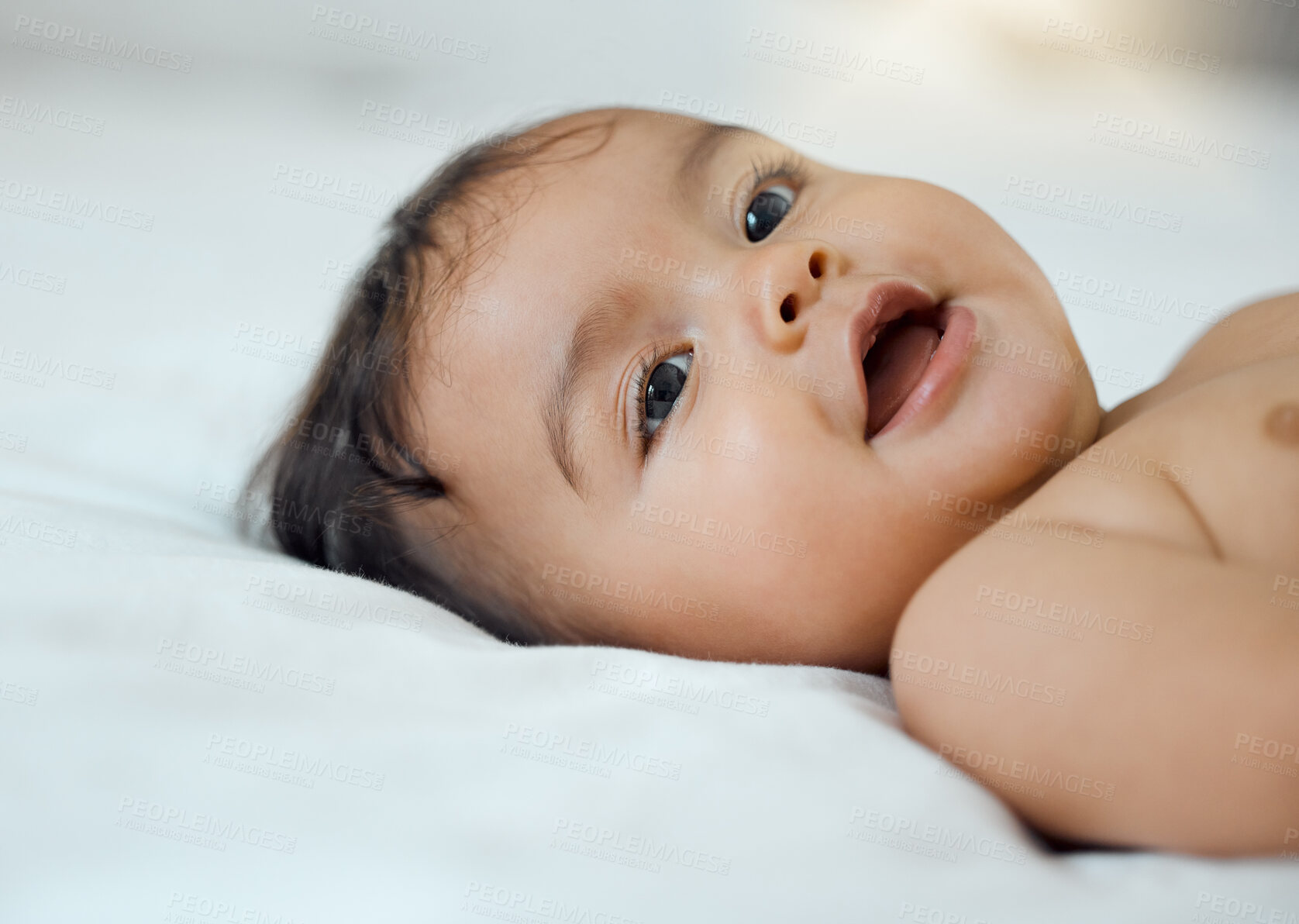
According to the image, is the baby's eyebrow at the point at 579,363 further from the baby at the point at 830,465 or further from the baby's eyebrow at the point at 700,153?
the baby's eyebrow at the point at 700,153

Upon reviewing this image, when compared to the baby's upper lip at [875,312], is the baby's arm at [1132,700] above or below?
below

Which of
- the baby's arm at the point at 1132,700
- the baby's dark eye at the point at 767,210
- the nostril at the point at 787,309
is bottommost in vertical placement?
the baby's arm at the point at 1132,700

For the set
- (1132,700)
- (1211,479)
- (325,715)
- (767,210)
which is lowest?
(325,715)

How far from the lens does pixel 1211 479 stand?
0.82 meters

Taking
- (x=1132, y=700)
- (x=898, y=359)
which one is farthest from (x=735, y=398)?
(x=1132, y=700)

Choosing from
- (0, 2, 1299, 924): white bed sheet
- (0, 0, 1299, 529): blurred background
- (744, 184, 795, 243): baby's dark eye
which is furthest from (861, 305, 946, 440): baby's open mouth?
(0, 0, 1299, 529): blurred background

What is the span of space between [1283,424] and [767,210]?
0.56m

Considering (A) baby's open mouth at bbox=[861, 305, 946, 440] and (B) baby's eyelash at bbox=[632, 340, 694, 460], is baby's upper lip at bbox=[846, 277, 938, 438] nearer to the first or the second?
(A) baby's open mouth at bbox=[861, 305, 946, 440]

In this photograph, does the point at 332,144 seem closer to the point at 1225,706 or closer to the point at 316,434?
the point at 316,434

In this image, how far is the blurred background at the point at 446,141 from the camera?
1642 millimetres

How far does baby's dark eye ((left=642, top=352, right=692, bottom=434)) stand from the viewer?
105cm

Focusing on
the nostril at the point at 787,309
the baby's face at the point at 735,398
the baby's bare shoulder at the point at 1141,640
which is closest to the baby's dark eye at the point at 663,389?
the baby's face at the point at 735,398

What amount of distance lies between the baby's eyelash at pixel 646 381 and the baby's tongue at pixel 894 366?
19cm

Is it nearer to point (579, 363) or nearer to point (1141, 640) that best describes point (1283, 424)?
point (1141, 640)
